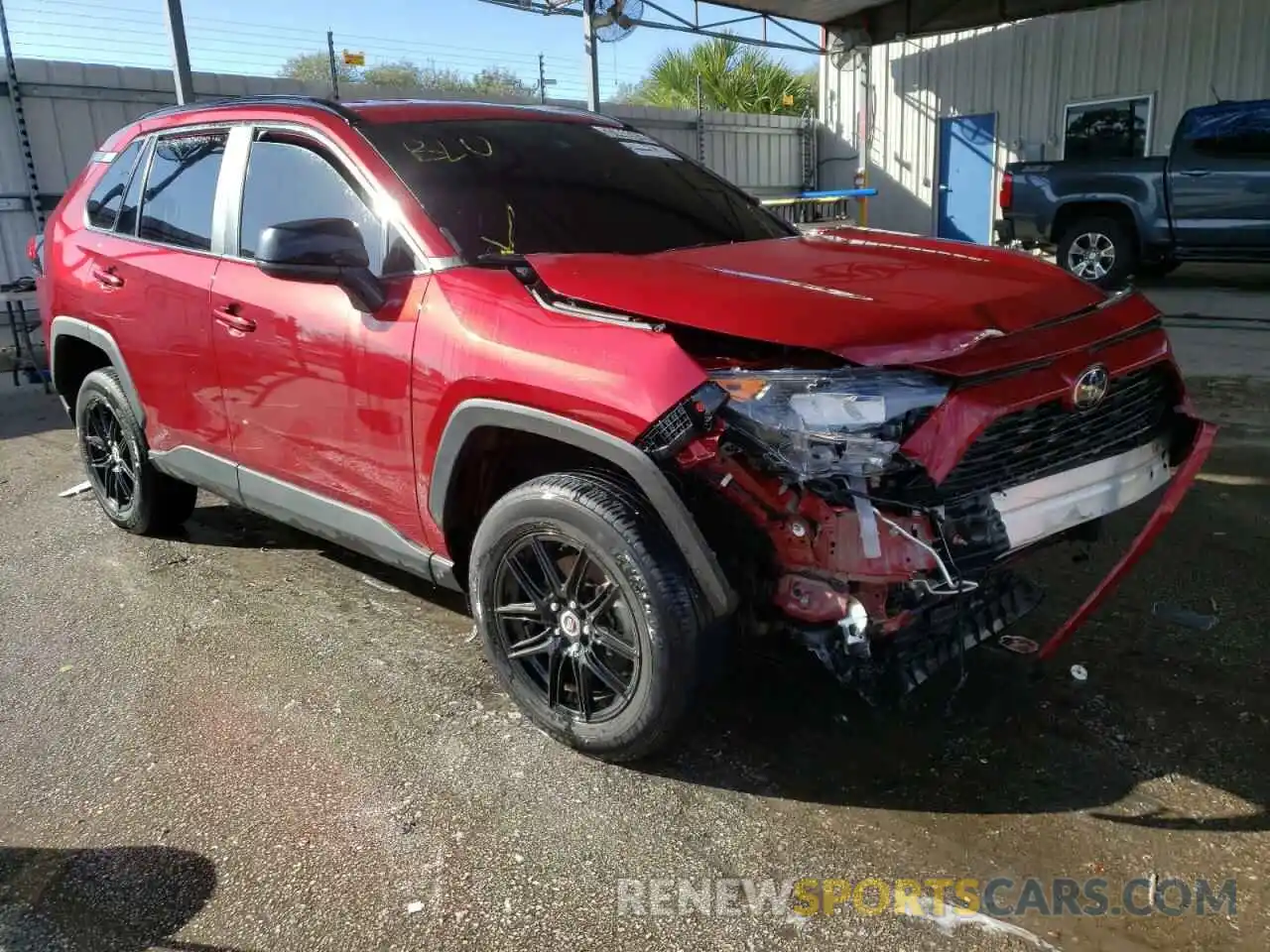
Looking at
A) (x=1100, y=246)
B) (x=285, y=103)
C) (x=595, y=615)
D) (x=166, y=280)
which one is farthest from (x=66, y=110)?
(x=1100, y=246)

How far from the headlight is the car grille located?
0.20 m

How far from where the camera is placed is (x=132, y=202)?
4469 millimetres

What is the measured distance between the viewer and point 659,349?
8.27ft

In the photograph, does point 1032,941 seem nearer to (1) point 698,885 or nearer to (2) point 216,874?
(1) point 698,885

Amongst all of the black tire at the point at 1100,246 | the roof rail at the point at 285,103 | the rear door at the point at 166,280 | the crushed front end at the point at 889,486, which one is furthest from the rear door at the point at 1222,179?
the rear door at the point at 166,280

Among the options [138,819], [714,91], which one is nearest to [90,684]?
[138,819]

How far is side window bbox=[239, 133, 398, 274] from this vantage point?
3.29m

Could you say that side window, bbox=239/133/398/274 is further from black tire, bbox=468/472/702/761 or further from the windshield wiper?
black tire, bbox=468/472/702/761

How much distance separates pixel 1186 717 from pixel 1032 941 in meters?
1.18

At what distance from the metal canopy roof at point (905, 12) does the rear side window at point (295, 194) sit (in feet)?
41.7

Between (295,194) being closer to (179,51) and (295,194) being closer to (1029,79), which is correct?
(179,51)

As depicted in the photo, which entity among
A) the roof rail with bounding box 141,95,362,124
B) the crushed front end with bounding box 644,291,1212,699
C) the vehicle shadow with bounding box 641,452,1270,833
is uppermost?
the roof rail with bounding box 141,95,362,124

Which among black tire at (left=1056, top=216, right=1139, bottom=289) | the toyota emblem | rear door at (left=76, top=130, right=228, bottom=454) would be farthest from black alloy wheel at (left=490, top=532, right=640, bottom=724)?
black tire at (left=1056, top=216, right=1139, bottom=289)

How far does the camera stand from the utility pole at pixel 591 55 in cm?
1163
